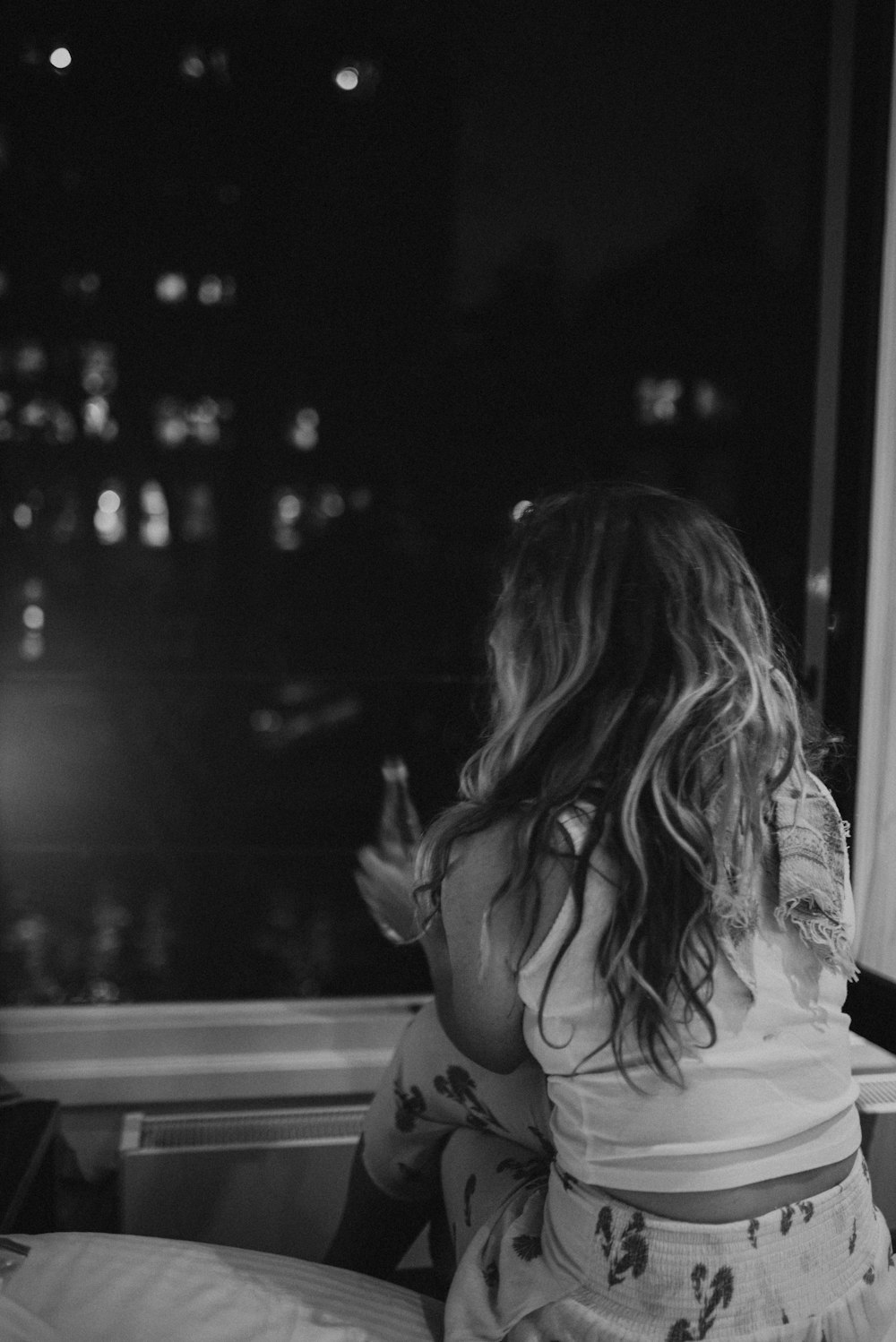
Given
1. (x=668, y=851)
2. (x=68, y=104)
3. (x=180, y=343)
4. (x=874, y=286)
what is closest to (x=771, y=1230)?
(x=668, y=851)

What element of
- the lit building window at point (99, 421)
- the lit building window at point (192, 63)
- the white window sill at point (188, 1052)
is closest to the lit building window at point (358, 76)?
the lit building window at point (192, 63)

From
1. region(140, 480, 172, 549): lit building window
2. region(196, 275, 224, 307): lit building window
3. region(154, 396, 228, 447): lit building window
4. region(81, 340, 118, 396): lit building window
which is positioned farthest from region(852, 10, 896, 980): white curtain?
region(140, 480, 172, 549): lit building window

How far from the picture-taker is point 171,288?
→ 4789mm

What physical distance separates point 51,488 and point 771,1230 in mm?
6324

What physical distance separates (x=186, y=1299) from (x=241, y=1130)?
2.34 feet

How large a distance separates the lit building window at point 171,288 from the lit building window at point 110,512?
6.50 ft

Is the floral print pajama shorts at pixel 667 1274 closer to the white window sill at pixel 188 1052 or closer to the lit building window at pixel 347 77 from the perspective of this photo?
the white window sill at pixel 188 1052

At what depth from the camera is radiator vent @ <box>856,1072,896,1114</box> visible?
60.1 inches

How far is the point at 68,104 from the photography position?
2680 mm

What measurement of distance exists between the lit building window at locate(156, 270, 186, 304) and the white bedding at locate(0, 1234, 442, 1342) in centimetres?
396

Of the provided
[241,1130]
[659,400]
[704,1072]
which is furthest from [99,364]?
[704,1072]

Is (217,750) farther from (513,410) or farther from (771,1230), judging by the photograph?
(771,1230)

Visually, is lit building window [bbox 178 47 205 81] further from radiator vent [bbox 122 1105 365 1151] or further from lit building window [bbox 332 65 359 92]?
radiator vent [bbox 122 1105 365 1151]

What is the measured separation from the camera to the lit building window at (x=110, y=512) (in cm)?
661
